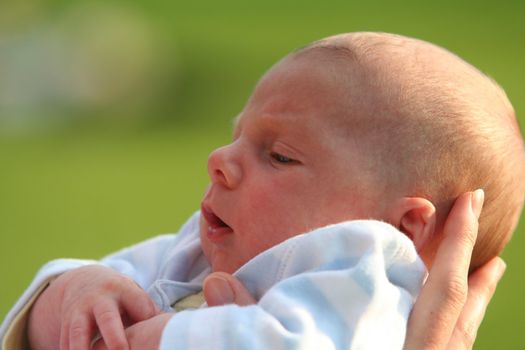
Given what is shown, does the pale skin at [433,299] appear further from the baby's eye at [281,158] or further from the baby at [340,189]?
the baby's eye at [281,158]

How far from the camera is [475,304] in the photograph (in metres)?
1.50

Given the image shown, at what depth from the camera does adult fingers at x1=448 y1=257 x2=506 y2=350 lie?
1444mm

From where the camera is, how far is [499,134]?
1479mm

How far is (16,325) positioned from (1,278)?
250 centimetres

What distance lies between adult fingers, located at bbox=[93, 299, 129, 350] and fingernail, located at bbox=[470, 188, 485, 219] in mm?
540

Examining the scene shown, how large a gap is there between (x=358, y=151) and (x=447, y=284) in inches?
9.1

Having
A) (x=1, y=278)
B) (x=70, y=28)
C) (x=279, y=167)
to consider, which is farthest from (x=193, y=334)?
(x=70, y=28)

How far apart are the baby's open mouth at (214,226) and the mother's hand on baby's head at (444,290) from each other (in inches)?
5.8

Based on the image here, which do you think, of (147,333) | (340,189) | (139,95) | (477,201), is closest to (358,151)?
Result: (340,189)

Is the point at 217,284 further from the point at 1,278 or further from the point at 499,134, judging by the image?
the point at 1,278

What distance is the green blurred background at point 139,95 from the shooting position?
168 inches

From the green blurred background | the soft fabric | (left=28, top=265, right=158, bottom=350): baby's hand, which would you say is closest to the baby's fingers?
(left=28, top=265, right=158, bottom=350): baby's hand

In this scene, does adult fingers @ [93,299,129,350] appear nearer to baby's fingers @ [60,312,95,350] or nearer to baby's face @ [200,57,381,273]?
baby's fingers @ [60,312,95,350]

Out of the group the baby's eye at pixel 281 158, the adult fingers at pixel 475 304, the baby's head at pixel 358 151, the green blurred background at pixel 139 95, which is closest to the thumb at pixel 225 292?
the baby's head at pixel 358 151
